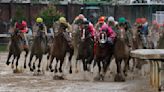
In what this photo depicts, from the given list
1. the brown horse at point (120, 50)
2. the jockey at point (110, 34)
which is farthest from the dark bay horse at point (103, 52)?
the brown horse at point (120, 50)

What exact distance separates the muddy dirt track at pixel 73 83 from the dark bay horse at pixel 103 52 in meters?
0.50

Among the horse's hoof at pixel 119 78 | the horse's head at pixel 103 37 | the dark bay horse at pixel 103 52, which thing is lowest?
the horse's hoof at pixel 119 78

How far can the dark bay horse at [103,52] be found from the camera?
61.0ft

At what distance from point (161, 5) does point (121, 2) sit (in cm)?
456

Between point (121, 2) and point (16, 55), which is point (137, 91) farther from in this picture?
point (121, 2)

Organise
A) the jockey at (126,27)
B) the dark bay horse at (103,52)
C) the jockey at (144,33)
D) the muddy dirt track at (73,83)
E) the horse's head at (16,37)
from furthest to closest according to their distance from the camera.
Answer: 1. the jockey at (144,33)
2. the horse's head at (16,37)
3. the jockey at (126,27)
4. the dark bay horse at (103,52)
5. the muddy dirt track at (73,83)

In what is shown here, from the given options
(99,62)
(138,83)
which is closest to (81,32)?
(99,62)

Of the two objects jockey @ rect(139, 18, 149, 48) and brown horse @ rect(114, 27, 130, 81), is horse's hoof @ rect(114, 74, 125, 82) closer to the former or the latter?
brown horse @ rect(114, 27, 130, 81)

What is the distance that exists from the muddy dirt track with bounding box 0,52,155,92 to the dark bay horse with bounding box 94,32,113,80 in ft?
1.64

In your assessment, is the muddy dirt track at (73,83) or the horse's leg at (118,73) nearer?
the muddy dirt track at (73,83)

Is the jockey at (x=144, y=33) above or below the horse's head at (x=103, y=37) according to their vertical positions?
below

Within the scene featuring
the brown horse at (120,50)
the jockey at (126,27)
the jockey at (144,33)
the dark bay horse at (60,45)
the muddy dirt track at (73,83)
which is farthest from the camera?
the jockey at (144,33)

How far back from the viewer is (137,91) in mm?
15430

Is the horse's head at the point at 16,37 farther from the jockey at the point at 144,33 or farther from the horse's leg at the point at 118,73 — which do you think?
the jockey at the point at 144,33
